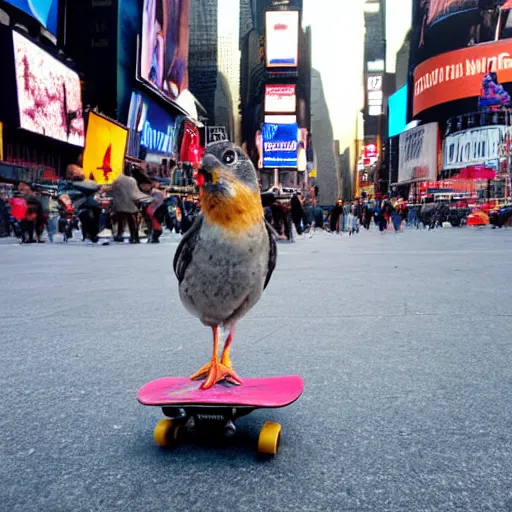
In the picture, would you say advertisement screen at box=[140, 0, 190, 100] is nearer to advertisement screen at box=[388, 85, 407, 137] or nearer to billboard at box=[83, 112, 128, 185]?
billboard at box=[83, 112, 128, 185]

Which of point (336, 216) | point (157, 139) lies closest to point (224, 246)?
point (336, 216)

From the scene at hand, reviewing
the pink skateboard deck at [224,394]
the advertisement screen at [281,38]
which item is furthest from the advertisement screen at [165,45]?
the pink skateboard deck at [224,394]

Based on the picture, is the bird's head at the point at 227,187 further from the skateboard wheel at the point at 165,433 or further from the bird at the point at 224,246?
the skateboard wheel at the point at 165,433

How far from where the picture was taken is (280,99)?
79.7m

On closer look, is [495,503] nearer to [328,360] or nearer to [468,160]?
[328,360]

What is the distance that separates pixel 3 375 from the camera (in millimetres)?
2930

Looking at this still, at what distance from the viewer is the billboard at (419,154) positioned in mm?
66875

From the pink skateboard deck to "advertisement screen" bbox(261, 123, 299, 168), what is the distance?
71.8 m

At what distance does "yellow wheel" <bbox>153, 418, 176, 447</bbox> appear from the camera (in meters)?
1.94

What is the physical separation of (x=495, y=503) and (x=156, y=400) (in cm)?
99

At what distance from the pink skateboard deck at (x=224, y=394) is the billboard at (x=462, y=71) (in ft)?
214

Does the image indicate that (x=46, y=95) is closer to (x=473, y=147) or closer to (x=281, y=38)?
(x=473, y=147)

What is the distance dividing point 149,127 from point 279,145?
35069 mm

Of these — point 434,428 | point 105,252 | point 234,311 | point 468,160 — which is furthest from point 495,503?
point 468,160
